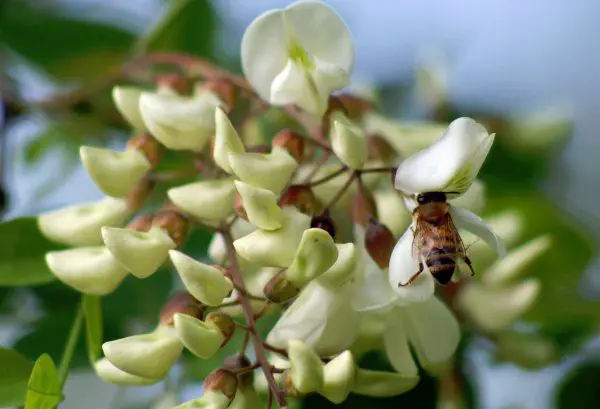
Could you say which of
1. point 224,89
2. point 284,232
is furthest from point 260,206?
point 224,89

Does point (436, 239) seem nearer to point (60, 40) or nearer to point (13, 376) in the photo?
point (13, 376)

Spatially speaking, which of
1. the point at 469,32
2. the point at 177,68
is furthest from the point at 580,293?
the point at 469,32

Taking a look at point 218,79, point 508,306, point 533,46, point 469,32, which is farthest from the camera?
point 533,46

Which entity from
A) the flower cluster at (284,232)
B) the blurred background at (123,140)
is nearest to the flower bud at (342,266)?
the flower cluster at (284,232)

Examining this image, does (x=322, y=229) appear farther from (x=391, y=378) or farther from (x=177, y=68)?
(x=177, y=68)

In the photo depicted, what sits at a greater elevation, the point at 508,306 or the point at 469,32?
the point at 508,306

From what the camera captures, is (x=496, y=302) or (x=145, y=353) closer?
(x=145, y=353)
